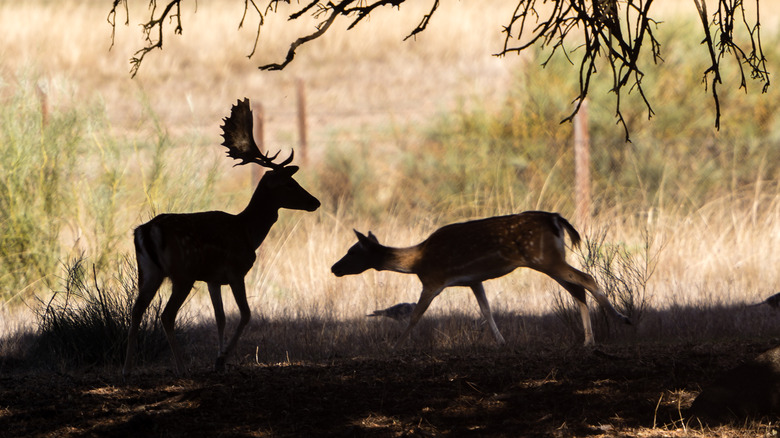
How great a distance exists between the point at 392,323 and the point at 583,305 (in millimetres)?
2062

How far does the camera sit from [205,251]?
7207mm

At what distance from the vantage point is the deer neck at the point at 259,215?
7.55 metres

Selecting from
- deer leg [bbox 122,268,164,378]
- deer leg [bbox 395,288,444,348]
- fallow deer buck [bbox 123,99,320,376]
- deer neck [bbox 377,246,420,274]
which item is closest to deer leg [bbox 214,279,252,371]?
fallow deer buck [bbox 123,99,320,376]

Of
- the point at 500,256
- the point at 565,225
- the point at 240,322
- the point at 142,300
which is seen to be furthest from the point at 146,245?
the point at 565,225

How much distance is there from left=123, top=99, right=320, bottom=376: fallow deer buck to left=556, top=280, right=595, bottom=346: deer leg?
8.71 feet

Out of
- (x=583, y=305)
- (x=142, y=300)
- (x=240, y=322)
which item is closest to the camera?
(x=240, y=322)

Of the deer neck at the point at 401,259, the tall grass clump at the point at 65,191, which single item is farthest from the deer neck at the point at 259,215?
the tall grass clump at the point at 65,191

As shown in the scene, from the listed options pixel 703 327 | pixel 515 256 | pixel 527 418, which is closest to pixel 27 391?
pixel 527 418

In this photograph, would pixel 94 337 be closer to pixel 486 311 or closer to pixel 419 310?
pixel 419 310

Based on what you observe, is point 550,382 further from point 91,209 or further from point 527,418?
point 91,209

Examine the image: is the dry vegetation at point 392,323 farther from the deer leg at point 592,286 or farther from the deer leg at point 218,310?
the deer leg at point 218,310

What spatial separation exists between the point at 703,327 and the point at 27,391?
5.74 metres

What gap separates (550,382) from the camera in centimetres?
616

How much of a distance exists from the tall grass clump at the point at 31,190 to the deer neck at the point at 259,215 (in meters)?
4.50
